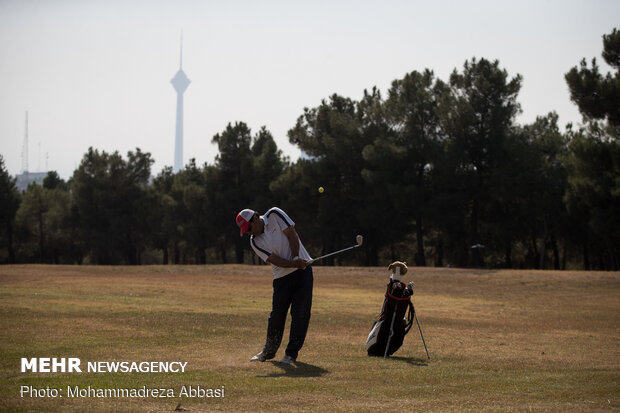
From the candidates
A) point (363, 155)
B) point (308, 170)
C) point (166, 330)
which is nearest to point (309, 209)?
point (308, 170)

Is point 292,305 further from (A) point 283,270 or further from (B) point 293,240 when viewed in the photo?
(B) point 293,240

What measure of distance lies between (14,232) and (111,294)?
6733cm

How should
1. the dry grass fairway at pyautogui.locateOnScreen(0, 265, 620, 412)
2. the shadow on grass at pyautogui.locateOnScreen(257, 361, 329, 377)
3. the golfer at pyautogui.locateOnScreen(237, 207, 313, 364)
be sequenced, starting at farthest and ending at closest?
the golfer at pyautogui.locateOnScreen(237, 207, 313, 364)
the shadow on grass at pyautogui.locateOnScreen(257, 361, 329, 377)
the dry grass fairway at pyautogui.locateOnScreen(0, 265, 620, 412)

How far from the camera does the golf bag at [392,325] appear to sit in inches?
480

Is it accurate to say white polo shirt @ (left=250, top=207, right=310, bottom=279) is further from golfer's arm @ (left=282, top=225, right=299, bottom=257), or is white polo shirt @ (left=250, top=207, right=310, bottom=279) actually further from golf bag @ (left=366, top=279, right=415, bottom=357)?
golf bag @ (left=366, top=279, right=415, bottom=357)

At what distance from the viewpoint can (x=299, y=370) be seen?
10.4 m

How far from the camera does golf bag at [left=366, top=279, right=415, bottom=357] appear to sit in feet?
40.0

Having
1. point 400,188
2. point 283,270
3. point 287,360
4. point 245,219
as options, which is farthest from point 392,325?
point 400,188

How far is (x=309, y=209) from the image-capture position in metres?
71.4

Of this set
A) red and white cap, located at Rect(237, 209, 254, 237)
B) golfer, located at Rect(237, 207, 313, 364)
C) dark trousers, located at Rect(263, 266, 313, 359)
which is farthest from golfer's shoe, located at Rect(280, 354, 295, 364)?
red and white cap, located at Rect(237, 209, 254, 237)

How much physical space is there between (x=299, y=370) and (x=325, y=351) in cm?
239

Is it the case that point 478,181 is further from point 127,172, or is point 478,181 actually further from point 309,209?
point 127,172

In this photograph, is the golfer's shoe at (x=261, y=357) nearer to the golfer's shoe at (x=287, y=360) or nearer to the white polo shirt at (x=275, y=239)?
the golfer's shoe at (x=287, y=360)

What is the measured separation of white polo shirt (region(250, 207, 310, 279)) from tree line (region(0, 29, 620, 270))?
38.4m
